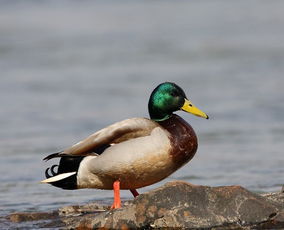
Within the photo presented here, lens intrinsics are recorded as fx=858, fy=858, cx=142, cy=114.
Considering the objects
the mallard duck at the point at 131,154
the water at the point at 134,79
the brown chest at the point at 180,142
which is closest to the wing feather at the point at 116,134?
the mallard duck at the point at 131,154

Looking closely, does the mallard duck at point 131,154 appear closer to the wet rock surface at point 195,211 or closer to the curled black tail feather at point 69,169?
the curled black tail feather at point 69,169

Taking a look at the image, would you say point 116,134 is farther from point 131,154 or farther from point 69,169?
point 69,169

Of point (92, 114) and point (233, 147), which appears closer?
point (233, 147)

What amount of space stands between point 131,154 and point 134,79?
860 centimetres

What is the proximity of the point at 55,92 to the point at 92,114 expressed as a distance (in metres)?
1.62

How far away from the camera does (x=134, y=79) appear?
15.5 meters

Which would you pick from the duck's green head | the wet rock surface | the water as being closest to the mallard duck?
the duck's green head

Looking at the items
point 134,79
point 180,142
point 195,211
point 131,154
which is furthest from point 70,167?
point 134,79

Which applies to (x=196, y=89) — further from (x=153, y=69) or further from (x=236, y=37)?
(x=236, y=37)

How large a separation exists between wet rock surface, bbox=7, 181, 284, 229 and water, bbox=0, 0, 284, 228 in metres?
1.72

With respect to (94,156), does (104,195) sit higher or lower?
lower

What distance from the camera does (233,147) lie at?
1084cm

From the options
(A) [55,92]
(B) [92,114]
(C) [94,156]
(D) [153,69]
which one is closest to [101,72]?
(D) [153,69]

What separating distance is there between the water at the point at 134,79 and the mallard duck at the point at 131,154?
1125mm
